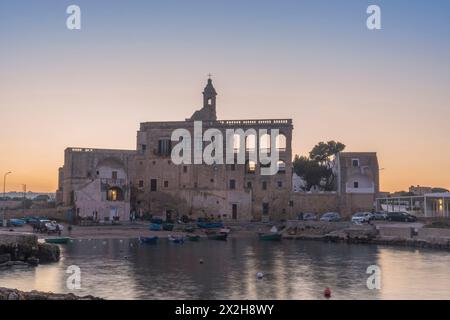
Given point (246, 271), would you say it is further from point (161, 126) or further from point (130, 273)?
point (161, 126)

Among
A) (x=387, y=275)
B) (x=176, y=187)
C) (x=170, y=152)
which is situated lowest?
(x=387, y=275)

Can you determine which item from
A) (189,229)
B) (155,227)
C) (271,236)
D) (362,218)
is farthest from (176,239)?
(362,218)

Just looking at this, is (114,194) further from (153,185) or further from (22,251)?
(22,251)

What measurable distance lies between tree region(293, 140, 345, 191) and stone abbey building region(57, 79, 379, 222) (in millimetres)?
9151

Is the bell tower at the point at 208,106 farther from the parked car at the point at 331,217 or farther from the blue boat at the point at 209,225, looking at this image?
the parked car at the point at 331,217

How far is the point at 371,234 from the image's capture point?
5028 cm

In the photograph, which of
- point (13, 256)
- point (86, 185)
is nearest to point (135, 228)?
point (86, 185)

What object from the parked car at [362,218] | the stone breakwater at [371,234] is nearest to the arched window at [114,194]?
the stone breakwater at [371,234]

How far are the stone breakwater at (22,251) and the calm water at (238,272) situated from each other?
41.8 inches

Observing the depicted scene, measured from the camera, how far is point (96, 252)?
1565 inches

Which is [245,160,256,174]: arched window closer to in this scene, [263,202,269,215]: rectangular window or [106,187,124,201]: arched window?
[263,202,269,215]: rectangular window

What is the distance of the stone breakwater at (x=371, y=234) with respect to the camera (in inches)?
A: 1770

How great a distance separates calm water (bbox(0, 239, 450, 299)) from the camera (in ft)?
77.3
